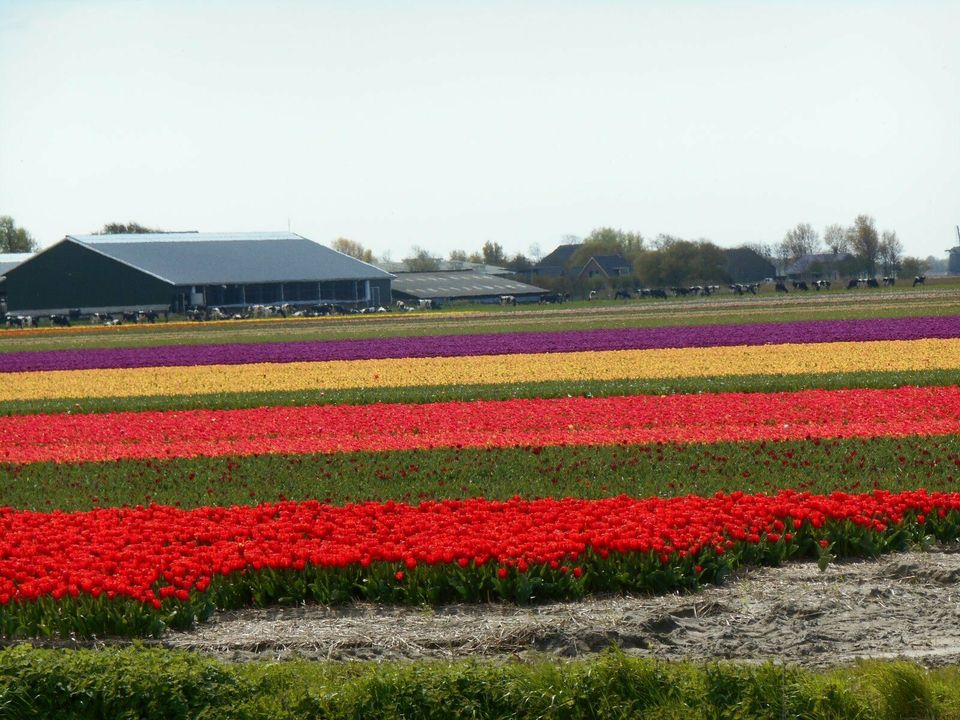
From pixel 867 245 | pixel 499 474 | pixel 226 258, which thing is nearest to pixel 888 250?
pixel 867 245

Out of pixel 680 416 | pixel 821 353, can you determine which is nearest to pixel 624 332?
pixel 821 353

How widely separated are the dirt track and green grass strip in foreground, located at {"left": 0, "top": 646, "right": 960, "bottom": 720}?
1.32 metres

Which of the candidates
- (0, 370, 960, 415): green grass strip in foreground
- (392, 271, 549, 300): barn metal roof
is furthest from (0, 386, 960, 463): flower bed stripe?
(392, 271, 549, 300): barn metal roof

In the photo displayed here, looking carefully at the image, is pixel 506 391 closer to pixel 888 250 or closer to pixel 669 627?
pixel 669 627

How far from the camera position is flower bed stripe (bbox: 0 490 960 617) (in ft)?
39.8

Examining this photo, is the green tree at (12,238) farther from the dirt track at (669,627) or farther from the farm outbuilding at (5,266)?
the dirt track at (669,627)

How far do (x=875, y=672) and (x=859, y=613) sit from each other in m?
2.28

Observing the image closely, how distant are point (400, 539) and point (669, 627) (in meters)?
3.14

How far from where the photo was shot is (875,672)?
9133mm

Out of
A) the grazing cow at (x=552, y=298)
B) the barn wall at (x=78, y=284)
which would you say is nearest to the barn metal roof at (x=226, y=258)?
the barn wall at (x=78, y=284)

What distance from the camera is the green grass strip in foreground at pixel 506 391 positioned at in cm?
2850

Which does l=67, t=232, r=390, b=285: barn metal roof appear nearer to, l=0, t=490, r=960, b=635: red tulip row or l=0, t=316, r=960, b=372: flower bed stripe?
l=0, t=316, r=960, b=372: flower bed stripe

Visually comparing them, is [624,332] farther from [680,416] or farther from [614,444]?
[614,444]

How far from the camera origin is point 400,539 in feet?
43.3
